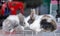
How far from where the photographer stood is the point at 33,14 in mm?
2902

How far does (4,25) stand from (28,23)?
0.33 metres

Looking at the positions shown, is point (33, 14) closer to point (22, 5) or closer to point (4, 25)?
point (22, 5)

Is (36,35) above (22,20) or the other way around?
the other way around

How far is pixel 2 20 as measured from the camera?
289 cm

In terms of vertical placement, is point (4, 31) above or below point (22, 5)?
below

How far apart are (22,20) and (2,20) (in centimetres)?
27

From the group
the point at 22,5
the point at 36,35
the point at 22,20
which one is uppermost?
the point at 22,5

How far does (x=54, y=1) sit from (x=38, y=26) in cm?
40

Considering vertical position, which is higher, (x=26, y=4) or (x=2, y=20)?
(x=26, y=4)

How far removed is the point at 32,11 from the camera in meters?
2.89

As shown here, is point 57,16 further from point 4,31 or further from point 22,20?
point 4,31

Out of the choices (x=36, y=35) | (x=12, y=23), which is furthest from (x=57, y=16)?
(x=12, y=23)

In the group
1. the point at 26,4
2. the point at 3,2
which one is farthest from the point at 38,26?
the point at 3,2

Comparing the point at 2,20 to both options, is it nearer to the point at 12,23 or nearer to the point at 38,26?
the point at 12,23
